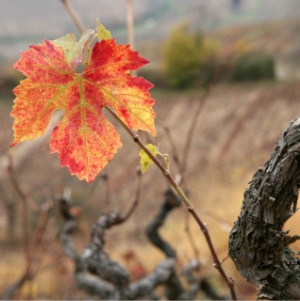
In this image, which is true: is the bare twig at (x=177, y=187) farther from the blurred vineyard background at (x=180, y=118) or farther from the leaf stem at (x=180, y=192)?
the blurred vineyard background at (x=180, y=118)

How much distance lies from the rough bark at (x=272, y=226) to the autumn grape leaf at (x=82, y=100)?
2.7 inches

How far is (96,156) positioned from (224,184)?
1.71 m

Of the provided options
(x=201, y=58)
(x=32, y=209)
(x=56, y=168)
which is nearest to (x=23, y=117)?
(x=32, y=209)

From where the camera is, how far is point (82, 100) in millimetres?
261

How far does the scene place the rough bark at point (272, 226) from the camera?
24 cm

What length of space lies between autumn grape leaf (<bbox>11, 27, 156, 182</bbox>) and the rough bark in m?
0.07

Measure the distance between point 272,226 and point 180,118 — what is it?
7.07 ft

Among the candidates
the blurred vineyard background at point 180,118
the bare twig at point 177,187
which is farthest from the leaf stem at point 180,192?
the blurred vineyard background at point 180,118

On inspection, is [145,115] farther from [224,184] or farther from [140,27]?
[140,27]

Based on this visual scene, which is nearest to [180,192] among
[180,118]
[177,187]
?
[177,187]

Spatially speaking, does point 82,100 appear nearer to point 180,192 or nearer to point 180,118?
point 180,192

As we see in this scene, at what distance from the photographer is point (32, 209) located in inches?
73.6

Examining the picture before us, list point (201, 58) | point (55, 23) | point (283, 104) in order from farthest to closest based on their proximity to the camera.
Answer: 1. point (55, 23)
2. point (201, 58)
3. point (283, 104)

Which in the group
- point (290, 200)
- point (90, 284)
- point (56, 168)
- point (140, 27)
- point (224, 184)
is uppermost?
point (140, 27)
